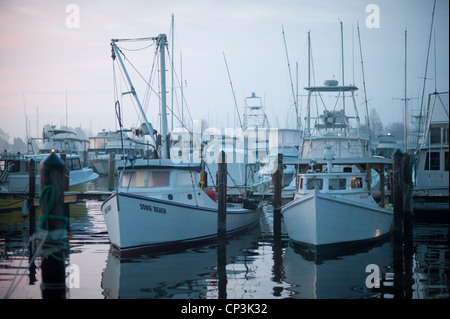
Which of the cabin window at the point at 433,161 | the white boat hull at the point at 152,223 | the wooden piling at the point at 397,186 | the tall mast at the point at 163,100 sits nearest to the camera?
the white boat hull at the point at 152,223

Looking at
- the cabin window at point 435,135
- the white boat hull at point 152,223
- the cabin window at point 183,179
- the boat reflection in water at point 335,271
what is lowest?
the boat reflection in water at point 335,271

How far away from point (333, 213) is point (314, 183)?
2260 mm

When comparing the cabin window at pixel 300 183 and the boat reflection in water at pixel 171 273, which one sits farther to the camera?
the cabin window at pixel 300 183

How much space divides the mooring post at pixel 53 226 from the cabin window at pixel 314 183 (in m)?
11.1

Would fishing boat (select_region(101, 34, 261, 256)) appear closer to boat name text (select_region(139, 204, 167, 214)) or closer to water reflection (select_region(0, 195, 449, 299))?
boat name text (select_region(139, 204, 167, 214))

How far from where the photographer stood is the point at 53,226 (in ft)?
30.7

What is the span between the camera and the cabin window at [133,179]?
61.6 ft

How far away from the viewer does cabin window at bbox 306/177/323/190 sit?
61.2 ft

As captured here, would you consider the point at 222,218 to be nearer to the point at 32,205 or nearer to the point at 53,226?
the point at 32,205

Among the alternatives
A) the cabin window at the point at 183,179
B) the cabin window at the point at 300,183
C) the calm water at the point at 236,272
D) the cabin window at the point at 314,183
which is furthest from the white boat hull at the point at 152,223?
the cabin window at the point at 314,183

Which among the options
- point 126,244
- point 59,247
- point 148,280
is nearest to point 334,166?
point 126,244

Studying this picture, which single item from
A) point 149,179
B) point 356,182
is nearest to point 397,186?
point 356,182

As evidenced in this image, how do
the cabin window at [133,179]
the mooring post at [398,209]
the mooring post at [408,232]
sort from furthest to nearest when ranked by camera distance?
the cabin window at [133,179], the mooring post at [398,209], the mooring post at [408,232]

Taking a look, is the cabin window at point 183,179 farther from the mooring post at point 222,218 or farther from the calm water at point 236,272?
the calm water at point 236,272
